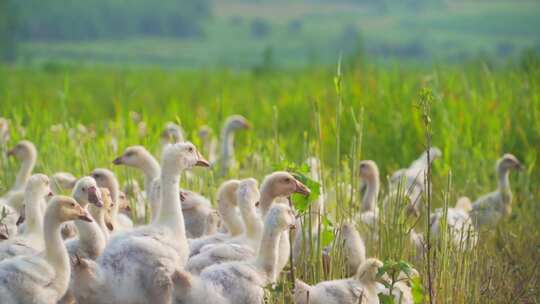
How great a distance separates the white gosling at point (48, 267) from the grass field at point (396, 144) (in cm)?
135

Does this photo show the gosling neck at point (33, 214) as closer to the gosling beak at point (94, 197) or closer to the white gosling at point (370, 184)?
the gosling beak at point (94, 197)

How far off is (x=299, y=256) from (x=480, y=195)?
3841 mm

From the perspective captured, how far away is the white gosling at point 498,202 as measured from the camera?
10.2 meters

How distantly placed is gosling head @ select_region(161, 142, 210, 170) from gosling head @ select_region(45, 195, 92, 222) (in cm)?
101

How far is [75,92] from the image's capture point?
26.6 metres

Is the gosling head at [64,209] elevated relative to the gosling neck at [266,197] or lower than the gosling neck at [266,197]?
elevated

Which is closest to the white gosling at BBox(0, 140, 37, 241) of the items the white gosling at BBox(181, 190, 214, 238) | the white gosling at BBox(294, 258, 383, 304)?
the white gosling at BBox(181, 190, 214, 238)

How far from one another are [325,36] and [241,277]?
265 ft

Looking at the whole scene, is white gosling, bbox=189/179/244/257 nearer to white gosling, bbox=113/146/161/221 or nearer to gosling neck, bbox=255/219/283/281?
white gosling, bbox=113/146/161/221

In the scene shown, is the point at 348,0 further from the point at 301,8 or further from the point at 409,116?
the point at 409,116

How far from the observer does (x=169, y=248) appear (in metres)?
7.16

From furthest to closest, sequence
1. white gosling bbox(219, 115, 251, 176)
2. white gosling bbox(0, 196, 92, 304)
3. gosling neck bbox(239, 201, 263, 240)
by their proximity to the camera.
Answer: white gosling bbox(219, 115, 251, 176)
gosling neck bbox(239, 201, 263, 240)
white gosling bbox(0, 196, 92, 304)

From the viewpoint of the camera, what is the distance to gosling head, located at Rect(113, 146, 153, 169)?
923cm

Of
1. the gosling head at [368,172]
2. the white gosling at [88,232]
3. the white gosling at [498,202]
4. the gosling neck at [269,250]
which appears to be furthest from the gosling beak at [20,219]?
the white gosling at [498,202]
